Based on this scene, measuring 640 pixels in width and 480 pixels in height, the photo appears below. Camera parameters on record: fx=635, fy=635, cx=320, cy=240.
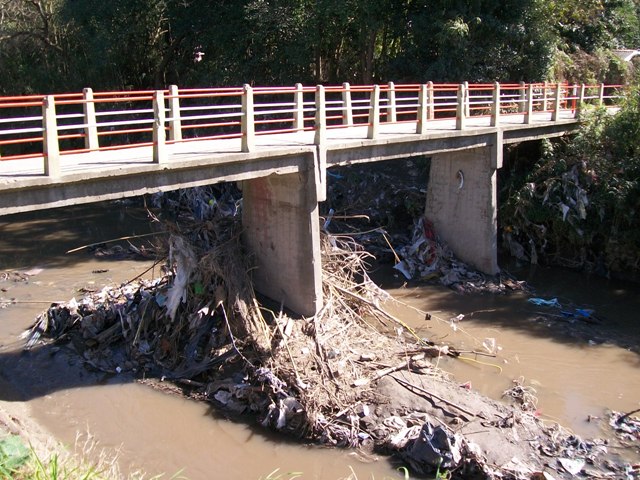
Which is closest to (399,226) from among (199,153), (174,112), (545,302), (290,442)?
(545,302)

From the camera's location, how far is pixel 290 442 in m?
8.78

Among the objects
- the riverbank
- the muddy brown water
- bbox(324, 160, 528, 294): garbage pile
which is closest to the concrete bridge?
bbox(324, 160, 528, 294): garbage pile

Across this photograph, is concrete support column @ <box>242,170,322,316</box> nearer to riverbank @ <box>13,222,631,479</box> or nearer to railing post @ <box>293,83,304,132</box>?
riverbank @ <box>13,222,631,479</box>

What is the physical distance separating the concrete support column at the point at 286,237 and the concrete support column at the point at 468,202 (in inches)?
236

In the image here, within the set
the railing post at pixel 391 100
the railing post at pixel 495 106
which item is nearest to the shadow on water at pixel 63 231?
the railing post at pixel 391 100

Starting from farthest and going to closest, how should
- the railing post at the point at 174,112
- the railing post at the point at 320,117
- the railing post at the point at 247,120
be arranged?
the railing post at the point at 320,117 → the railing post at the point at 247,120 → the railing post at the point at 174,112

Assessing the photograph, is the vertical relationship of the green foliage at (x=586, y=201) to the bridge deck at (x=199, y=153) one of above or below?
below

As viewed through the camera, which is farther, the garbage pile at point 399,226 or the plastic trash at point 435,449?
the garbage pile at point 399,226

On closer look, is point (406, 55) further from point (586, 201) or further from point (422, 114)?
point (422, 114)

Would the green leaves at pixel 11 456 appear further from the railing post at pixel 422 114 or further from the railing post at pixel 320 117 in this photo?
the railing post at pixel 422 114

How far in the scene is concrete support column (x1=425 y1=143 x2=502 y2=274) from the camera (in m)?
15.3

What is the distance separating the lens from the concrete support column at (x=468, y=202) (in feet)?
50.1

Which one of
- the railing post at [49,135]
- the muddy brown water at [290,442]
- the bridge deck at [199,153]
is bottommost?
the muddy brown water at [290,442]

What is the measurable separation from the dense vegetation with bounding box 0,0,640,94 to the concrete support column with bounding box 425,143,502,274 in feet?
18.4
